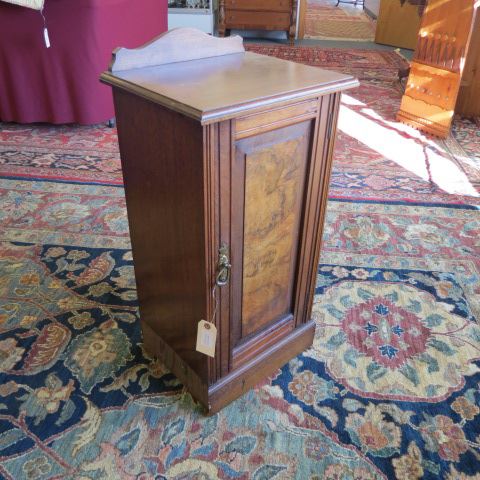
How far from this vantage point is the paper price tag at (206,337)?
114cm

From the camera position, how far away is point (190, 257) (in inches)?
43.9

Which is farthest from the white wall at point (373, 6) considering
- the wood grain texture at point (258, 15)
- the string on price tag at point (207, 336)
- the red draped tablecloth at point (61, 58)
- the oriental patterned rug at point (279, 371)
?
the string on price tag at point (207, 336)

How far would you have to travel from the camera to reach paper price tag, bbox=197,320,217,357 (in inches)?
44.7

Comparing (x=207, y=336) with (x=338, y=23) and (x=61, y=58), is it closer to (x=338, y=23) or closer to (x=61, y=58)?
(x=61, y=58)

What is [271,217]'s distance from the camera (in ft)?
3.84

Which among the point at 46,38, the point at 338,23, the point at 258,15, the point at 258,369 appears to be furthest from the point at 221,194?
the point at 338,23

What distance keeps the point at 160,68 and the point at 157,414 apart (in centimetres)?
95

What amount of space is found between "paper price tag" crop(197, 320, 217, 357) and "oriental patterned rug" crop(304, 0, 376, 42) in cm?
685

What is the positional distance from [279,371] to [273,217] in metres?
0.57

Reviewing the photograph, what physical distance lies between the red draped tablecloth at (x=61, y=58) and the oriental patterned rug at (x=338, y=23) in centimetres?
469

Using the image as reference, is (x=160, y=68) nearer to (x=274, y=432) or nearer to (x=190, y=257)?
(x=190, y=257)

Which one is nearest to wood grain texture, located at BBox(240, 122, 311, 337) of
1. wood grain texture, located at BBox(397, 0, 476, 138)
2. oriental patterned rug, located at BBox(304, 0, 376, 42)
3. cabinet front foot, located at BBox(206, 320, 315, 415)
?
cabinet front foot, located at BBox(206, 320, 315, 415)

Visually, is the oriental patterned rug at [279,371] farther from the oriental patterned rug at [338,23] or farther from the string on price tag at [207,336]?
the oriental patterned rug at [338,23]

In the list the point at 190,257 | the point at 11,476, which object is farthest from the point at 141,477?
the point at 190,257
